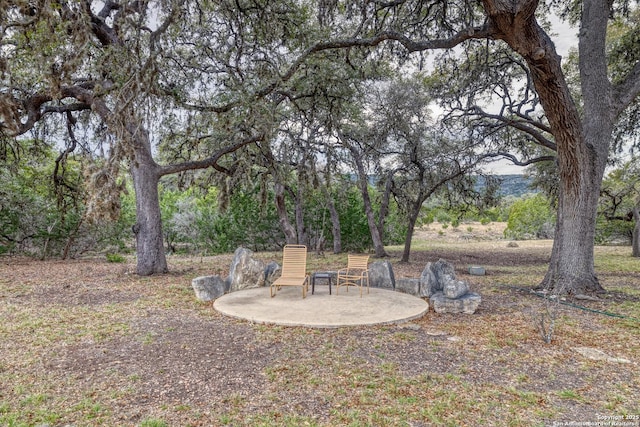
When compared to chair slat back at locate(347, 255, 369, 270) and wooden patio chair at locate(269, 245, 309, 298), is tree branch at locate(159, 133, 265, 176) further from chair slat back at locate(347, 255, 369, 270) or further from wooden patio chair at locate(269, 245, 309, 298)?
chair slat back at locate(347, 255, 369, 270)

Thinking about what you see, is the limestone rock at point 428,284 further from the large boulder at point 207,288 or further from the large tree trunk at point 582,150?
the large boulder at point 207,288

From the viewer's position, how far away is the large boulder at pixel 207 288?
609cm

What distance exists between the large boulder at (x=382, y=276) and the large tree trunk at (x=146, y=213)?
4912 mm

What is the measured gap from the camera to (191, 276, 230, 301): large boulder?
609 centimetres

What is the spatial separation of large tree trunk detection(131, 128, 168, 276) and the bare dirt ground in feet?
7.92

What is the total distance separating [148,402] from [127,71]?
4.41m

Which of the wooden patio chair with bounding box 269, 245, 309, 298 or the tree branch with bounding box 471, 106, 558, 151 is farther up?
the tree branch with bounding box 471, 106, 558, 151

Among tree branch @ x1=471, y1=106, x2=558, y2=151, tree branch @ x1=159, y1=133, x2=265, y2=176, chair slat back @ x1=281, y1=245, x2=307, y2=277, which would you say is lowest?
chair slat back @ x1=281, y1=245, x2=307, y2=277

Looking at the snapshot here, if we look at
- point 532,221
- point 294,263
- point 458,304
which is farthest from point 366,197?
point 532,221

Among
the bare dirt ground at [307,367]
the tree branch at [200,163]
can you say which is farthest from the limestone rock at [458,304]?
the tree branch at [200,163]

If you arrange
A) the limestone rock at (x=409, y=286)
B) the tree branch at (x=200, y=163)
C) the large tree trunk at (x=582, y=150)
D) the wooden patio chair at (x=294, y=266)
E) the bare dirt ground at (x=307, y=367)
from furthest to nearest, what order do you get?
the tree branch at (x=200, y=163)
the limestone rock at (x=409, y=286)
the wooden patio chair at (x=294, y=266)
the large tree trunk at (x=582, y=150)
the bare dirt ground at (x=307, y=367)

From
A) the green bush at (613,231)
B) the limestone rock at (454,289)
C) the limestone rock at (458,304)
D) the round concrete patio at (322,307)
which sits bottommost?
the round concrete patio at (322,307)

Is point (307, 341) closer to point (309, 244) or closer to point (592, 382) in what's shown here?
point (592, 382)

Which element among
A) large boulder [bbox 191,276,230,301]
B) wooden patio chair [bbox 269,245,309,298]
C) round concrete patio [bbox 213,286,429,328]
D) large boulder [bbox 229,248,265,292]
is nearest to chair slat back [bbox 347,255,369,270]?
round concrete patio [bbox 213,286,429,328]
